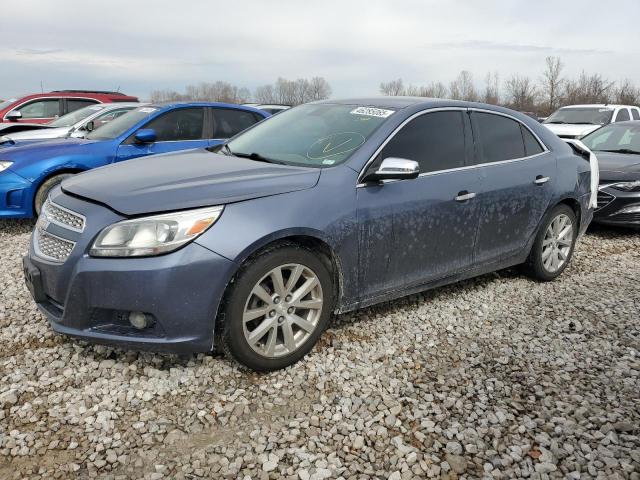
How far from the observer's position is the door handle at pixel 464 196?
12.7 ft

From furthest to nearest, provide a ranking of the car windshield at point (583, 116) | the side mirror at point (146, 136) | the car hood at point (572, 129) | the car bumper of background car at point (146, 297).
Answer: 1. the car windshield at point (583, 116)
2. the car hood at point (572, 129)
3. the side mirror at point (146, 136)
4. the car bumper of background car at point (146, 297)

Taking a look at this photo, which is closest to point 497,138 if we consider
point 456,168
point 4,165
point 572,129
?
point 456,168

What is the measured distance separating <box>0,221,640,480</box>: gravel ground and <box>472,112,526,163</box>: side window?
129 cm

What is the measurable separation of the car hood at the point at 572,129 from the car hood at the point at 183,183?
9990 millimetres

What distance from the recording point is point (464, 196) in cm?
390

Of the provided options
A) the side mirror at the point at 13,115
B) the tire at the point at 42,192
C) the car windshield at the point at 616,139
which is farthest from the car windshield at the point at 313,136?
the side mirror at the point at 13,115

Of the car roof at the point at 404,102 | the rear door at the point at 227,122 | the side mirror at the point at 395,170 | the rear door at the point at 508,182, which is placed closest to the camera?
the side mirror at the point at 395,170

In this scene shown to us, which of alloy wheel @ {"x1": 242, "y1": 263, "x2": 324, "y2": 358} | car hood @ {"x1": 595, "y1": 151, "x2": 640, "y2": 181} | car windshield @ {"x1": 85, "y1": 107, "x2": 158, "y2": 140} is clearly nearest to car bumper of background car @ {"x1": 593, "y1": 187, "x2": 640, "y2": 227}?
car hood @ {"x1": 595, "y1": 151, "x2": 640, "y2": 181}

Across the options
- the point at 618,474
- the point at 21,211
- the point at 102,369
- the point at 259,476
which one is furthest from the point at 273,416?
the point at 21,211

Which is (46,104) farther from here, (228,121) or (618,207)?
(618,207)

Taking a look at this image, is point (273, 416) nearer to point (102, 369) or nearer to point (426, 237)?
point (102, 369)

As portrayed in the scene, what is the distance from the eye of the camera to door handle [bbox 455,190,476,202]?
3.87m

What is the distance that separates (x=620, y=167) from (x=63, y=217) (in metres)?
6.69

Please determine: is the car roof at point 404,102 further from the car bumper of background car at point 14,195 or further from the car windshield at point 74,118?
the car windshield at point 74,118
